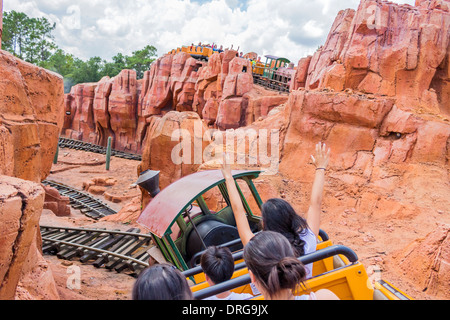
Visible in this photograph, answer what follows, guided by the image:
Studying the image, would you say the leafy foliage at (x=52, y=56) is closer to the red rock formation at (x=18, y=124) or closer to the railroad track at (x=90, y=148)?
the railroad track at (x=90, y=148)

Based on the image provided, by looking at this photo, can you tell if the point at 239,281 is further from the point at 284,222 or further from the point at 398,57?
the point at 398,57

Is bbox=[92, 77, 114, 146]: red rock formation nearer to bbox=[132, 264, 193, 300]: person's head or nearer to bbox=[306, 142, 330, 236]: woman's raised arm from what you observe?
bbox=[306, 142, 330, 236]: woman's raised arm

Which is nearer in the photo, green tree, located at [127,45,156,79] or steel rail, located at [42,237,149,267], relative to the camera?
steel rail, located at [42,237,149,267]

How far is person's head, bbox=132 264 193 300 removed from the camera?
1318 mm

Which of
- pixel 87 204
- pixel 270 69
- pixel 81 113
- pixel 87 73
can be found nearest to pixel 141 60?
pixel 87 73

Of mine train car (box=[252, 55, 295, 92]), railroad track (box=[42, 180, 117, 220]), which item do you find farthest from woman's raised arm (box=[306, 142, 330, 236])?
mine train car (box=[252, 55, 295, 92])

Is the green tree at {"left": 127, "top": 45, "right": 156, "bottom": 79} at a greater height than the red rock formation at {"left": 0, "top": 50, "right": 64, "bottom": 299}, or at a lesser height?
greater

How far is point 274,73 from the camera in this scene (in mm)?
26219

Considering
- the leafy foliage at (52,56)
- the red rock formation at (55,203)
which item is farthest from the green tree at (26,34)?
the red rock formation at (55,203)

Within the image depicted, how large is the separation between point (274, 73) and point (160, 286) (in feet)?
86.2

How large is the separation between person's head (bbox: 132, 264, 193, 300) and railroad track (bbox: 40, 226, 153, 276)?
5.17m

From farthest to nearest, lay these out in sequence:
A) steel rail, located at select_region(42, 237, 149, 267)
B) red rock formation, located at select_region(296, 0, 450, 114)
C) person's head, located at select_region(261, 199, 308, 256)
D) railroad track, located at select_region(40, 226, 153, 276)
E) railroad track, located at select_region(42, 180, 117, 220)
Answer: railroad track, located at select_region(42, 180, 117, 220), red rock formation, located at select_region(296, 0, 450, 114), railroad track, located at select_region(40, 226, 153, 276), steel rail, located at select_region(42, 237, 149, 267), person's head, located at select_region(261, 199, 308, 256)

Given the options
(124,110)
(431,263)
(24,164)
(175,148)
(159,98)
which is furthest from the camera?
(124,110)

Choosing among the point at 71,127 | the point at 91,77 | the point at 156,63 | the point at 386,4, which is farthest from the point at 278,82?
the point at 91,77
